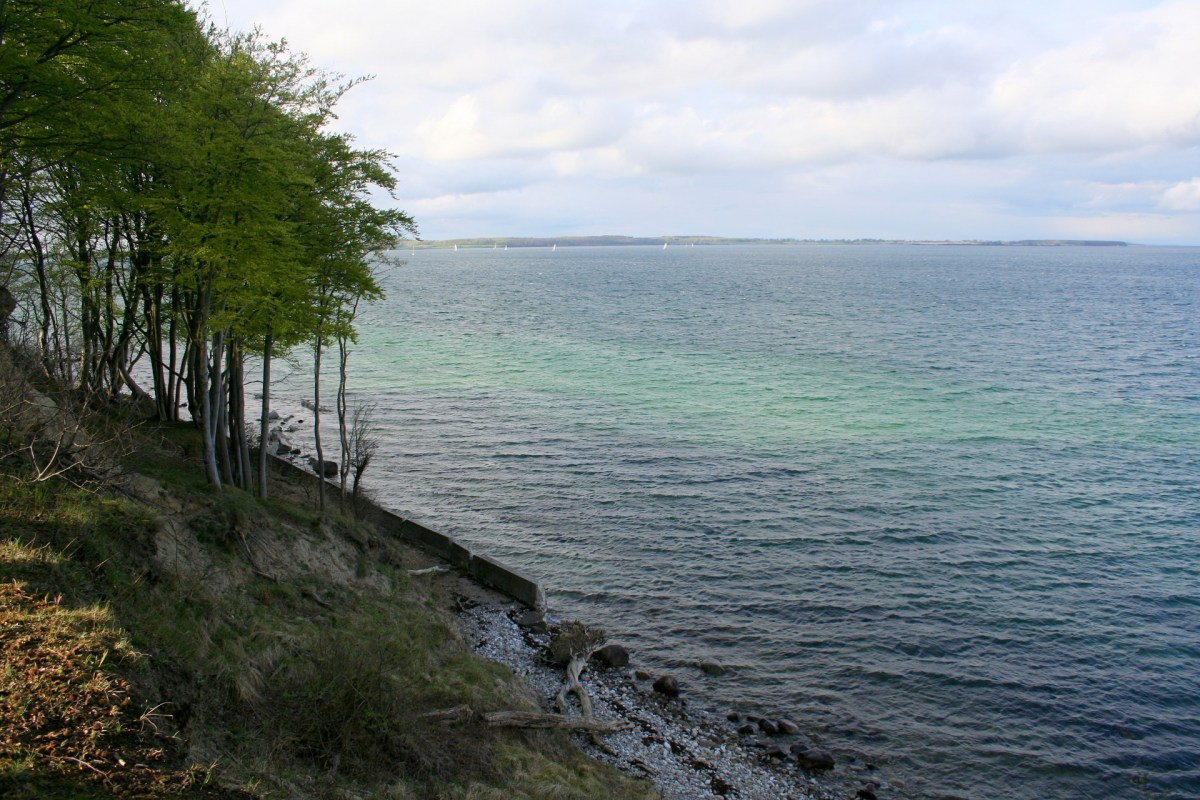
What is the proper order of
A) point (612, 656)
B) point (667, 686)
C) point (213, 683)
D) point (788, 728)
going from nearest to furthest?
1. point (213, 683)
2. point (788, 728)
3. point (667, 686)
4. point (612, 656)

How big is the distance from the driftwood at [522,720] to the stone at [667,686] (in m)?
2.07

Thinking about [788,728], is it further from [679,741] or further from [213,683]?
[213,683]

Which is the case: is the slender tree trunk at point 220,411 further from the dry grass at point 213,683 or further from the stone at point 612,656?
the stone at point 612,656

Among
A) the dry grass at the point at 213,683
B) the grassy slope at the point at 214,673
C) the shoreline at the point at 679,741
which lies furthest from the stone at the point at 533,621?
the dry grass at the point at 213,683

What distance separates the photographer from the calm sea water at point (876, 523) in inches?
762

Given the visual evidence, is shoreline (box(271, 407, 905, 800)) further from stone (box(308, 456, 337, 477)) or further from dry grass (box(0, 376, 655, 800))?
stone (box(308, 456, 337, 477))

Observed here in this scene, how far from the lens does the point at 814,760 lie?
685 inches

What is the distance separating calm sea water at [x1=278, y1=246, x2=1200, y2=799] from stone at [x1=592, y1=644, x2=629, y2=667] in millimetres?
747

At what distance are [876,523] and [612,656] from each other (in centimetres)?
1394

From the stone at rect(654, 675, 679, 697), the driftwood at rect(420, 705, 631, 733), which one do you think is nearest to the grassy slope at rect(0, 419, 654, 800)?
the driftwood at rect(420, 705, 631, 733)

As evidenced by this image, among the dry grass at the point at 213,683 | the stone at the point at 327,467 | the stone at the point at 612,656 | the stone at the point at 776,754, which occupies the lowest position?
the stone at the point at 776,754

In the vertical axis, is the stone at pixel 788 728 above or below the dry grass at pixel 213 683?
below

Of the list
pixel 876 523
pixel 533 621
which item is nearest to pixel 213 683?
pixel 533 621

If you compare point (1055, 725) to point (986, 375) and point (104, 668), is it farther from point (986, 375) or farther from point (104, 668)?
point (986, 375)
